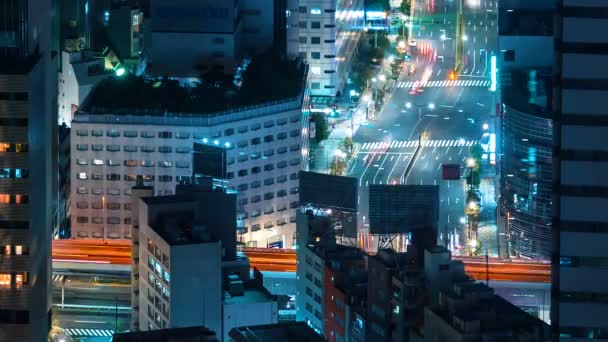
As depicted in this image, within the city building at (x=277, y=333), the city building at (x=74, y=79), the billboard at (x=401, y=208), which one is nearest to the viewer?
the city building at (x=277, y=333)

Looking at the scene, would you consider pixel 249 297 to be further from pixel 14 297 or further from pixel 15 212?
pixel 15 212

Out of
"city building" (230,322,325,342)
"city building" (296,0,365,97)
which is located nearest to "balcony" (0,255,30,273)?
"city building" (230,322,325,342)

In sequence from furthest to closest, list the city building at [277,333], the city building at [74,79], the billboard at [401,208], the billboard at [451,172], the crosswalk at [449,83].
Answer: the crosswalk at [449,83]
the city building at [74,79]
the billboard at [451,172]
the billboard at [401,208]
the city building at [277,333]

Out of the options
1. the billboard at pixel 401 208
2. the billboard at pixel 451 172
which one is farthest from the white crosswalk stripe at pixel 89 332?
the billboard at pixel 451 172

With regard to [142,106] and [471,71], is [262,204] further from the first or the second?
[471,71]

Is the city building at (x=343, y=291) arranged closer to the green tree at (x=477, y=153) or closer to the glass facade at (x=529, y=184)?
the glass facade at (x=529, y=184)

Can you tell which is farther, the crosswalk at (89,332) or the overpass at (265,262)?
the overpass at (265,262)

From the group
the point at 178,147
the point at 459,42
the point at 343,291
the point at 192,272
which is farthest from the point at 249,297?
the point at 459,42
